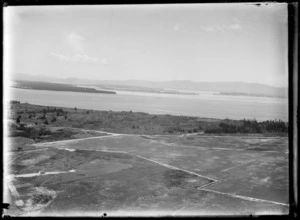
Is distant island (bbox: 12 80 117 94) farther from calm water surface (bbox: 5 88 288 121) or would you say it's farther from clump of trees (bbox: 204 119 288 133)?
clump of trees (bbox: 204 119 288 133)

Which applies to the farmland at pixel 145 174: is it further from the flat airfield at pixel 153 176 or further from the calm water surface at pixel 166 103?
the calm water surface at pixel 166 103

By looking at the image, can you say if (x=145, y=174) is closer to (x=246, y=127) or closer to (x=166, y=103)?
(x=166, y=103)

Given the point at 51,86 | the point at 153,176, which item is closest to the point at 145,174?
the point at 153,176

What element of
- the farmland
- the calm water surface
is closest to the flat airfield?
the farmland

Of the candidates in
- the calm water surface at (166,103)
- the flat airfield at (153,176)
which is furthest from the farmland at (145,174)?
the calm water surface at (166,103)

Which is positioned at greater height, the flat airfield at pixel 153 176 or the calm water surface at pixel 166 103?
the calm water surface at pixel 166 103

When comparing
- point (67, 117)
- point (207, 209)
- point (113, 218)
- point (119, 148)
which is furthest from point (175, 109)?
point (113, 218)
